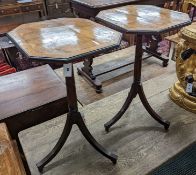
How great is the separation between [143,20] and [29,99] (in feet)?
3.14

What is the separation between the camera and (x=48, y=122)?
6.12ft

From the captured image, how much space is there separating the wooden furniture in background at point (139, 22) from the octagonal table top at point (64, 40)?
0.11m

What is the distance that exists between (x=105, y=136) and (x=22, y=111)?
0.64 meters

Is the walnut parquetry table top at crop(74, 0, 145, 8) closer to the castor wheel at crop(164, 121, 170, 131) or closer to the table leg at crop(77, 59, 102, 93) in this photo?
the table leg at crop(77, 59, 102, 93)

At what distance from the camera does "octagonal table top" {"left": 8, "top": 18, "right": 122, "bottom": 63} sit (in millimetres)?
997

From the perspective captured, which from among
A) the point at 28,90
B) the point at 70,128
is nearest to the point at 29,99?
the point at 28,90

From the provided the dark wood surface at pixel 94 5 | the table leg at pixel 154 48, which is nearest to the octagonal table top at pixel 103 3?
the dark wood surface at pixel 94 5

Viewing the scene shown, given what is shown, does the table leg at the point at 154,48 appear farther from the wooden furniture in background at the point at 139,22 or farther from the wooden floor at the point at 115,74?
the wooden furniture in background at the point at 139,22

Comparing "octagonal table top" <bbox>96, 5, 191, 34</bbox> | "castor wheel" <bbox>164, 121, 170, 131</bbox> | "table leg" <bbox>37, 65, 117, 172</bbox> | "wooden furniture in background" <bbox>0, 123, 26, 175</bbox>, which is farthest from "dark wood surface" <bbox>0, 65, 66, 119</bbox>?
"castor wheel" <bbox>164, 121, 170, 131</bbox>

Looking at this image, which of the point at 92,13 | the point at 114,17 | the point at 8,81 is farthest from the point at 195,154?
the point at 92,13

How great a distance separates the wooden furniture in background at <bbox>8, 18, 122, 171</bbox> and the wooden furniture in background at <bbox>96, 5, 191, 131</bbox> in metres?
0.11

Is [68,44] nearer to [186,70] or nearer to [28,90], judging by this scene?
[28,90]

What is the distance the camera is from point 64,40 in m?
1.14

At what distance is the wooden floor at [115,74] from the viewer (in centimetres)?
235
